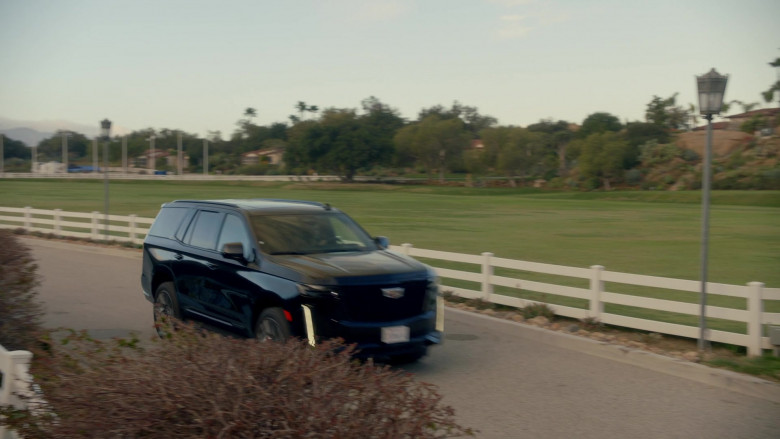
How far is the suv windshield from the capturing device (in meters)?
8.70

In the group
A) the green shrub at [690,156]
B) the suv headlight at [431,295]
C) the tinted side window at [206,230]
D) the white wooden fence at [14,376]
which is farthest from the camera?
the green shrub at [690,156]

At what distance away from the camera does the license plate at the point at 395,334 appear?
25.9 feet

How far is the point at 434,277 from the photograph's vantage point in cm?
849

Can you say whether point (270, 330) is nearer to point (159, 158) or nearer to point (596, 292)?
point (596, 292)

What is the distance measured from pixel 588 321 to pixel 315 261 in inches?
180

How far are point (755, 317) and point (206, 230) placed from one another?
6.45 m

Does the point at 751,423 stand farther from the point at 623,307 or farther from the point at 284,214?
the point at 623,307

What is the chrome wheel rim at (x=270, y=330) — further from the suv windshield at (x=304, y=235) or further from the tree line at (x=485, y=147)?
the tree line at (x=485, y=147)

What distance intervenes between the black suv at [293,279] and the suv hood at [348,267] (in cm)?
1

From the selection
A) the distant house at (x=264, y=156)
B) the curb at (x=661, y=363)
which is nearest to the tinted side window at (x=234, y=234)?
the curb at (x=661, y=363)

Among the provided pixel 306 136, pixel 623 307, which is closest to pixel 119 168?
pixel 306 136

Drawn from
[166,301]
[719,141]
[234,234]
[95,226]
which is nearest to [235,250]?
[234,234]

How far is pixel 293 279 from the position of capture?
781 cm

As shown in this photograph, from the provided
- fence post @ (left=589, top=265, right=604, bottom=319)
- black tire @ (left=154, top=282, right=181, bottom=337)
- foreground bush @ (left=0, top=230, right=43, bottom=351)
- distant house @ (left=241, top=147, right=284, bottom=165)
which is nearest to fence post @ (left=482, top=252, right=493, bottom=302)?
fence post @ (left=589, top=265, right=604, bottom=319)
